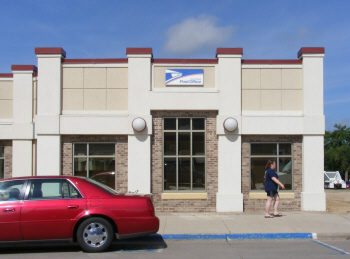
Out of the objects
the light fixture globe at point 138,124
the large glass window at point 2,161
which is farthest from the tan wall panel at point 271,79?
the large glass window at point 2,161

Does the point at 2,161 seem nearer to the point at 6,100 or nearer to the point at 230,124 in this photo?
the point at 6,100

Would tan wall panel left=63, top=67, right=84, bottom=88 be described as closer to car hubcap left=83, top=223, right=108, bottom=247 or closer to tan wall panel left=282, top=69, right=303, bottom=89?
car hubcap left=83, top=223, right=108, bottom=247

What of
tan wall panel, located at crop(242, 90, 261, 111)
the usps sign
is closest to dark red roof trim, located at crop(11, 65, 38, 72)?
the usps sign

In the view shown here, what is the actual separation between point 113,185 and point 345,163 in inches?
2207

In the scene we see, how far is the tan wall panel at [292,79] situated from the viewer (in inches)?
493

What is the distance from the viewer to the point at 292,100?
12.5 m

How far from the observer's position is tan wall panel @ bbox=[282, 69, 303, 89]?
41.1 ft

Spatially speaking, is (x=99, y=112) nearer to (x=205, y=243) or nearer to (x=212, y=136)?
(x=212, y=136)

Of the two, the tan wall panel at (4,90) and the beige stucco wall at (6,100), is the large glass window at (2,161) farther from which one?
the tan wall panel at (4,90)

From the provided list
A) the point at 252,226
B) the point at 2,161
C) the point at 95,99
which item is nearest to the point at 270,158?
the point at 252,226

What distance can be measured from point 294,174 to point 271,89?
9.09 feet

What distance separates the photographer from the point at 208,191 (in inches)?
483

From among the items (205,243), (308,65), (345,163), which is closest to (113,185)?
(205,243)

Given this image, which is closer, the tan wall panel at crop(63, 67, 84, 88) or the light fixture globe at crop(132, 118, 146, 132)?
the light fixture globe at crop(132, 118, 146, 132)
